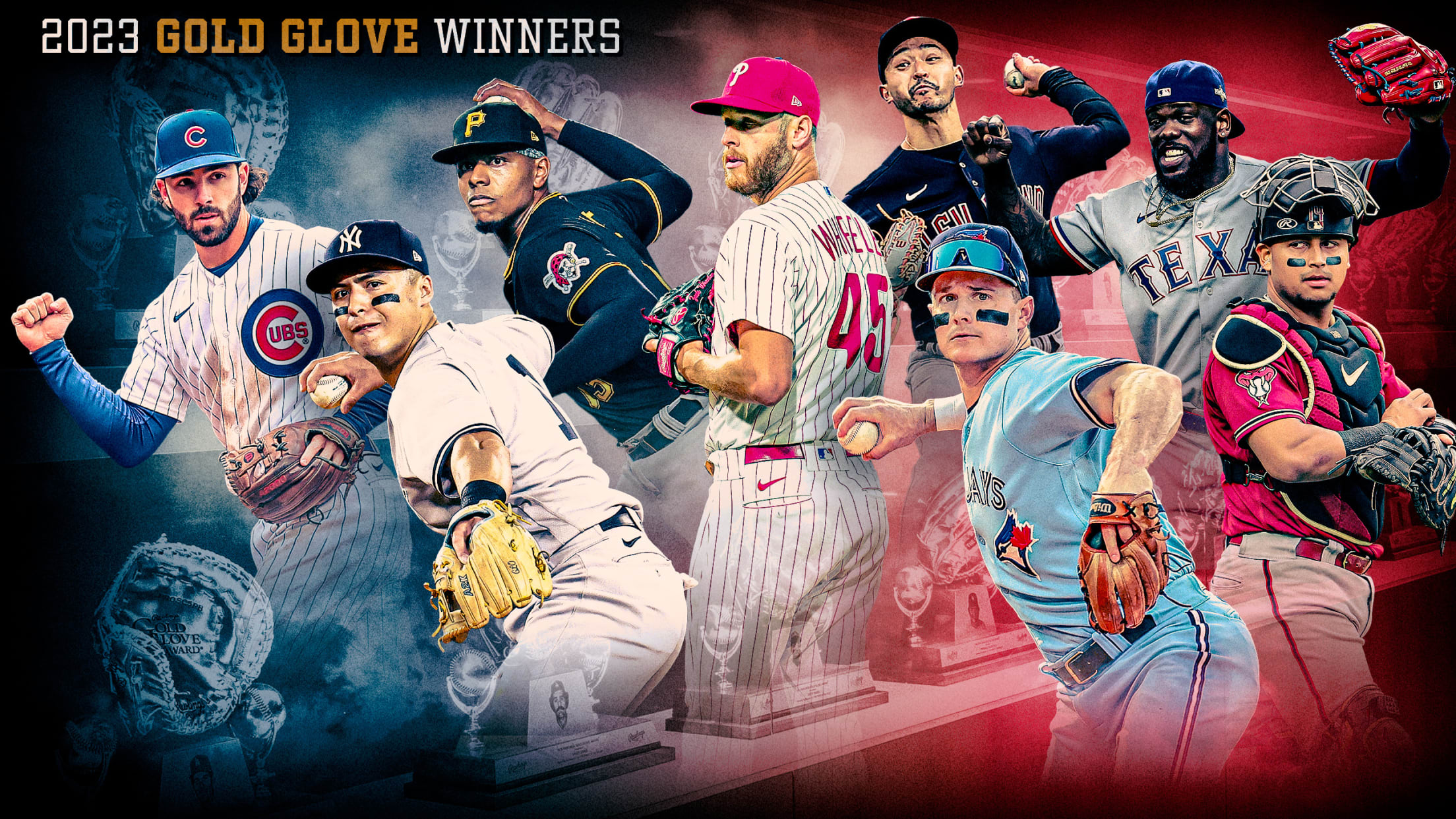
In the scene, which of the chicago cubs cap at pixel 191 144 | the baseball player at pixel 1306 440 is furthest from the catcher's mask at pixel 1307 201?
the chicago cubs cap at pixel 191 144

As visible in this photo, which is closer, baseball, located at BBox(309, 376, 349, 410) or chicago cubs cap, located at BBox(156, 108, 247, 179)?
baseball, located at BBox(309, 376, 349, 410)

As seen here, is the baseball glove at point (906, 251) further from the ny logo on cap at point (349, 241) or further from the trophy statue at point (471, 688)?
the trophy statue at point (471, 688)

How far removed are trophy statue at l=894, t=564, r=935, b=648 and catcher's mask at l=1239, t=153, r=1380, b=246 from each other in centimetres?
179

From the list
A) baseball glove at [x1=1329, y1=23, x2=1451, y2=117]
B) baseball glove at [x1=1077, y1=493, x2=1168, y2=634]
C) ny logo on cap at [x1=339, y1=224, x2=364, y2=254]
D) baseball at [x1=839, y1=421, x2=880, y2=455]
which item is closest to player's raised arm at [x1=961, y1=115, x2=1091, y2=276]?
baseball at [x1=839, y1=421, x2=880, y2=455]

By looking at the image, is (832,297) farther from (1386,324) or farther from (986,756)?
(1386,324)

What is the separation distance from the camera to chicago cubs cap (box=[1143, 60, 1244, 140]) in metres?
4.79

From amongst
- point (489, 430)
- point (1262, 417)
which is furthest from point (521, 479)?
point (1262, 417)

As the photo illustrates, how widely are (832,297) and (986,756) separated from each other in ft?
6.34

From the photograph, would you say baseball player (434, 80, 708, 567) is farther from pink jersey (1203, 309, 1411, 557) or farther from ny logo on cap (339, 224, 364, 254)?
pink jersey (1203, 309, 1411, 557)

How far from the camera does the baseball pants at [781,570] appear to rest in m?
4.50

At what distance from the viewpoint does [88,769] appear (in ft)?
16.3

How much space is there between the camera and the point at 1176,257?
4.84 metres

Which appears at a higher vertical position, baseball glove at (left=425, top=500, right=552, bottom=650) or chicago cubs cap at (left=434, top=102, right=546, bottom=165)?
chicago cubs cap at (left=434, top=102, right=546, bottom=165)

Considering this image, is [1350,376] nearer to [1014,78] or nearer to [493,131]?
[1014,78]
